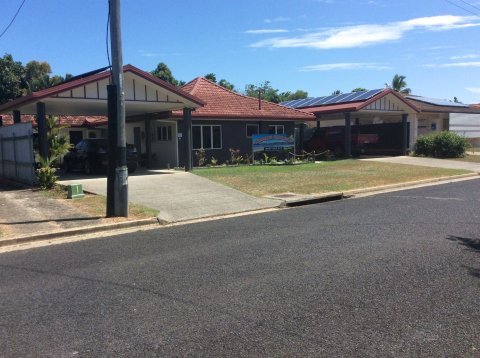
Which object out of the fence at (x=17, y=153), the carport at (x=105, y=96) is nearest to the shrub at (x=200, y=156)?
the carport at (x=105, y=96)

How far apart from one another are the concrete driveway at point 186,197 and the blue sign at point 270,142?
777 cm

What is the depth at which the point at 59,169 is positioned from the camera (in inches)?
955

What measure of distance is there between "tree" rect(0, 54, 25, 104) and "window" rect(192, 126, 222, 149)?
26.4 meters

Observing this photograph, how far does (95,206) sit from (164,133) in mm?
13363

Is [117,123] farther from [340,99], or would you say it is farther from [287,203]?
[340,99]

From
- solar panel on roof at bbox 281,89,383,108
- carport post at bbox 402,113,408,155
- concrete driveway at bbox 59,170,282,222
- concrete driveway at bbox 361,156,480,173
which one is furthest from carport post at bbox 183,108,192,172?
carport post at bbox 402,113,408,155

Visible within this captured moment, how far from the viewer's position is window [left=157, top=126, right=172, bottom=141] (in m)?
24.4

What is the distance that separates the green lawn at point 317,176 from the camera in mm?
15688

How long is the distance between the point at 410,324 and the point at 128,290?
3.09 m

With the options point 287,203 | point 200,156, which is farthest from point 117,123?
point 200,156

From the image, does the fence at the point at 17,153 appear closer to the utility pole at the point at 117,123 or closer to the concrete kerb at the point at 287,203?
the utility pole at the point at 117,123

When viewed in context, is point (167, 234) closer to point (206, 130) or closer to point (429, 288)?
point (429, 288)

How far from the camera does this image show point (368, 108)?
94.1ft

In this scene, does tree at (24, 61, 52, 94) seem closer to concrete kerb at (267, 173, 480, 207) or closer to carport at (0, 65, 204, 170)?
carport at (0, 65, 204, 170)
